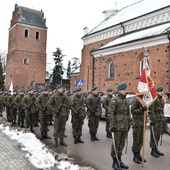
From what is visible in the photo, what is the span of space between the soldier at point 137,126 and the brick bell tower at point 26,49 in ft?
140

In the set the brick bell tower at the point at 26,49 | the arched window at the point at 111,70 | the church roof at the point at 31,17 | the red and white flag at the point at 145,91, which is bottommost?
the red and white flag at the point at 145,91

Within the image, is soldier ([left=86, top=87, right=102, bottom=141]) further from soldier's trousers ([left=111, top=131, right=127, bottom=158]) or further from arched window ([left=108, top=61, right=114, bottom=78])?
arched window ([left=108, top=61, right=114, bottom=78])

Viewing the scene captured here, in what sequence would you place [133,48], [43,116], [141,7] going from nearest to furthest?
[43,116] < [133,48] < [141,7]

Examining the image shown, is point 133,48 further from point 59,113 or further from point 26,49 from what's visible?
point 26,49

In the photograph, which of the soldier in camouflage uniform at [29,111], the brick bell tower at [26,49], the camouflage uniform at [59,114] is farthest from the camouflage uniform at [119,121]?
the brick bell tower at [26,49]

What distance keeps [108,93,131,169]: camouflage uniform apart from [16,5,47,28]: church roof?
151 feet

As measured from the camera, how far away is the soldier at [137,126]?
21.6 feet

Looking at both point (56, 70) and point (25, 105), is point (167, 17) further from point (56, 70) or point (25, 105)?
point (56, 70)

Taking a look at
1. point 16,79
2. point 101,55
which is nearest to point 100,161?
point 101,55

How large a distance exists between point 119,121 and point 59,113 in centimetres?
281

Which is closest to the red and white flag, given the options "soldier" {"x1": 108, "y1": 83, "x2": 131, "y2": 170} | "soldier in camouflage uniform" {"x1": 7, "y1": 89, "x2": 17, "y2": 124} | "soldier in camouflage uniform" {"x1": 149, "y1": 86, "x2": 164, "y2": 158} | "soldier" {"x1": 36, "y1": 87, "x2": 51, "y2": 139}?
"soldier" {"x1": 108, "y1": 83, "x2": 131, "y2": 170}

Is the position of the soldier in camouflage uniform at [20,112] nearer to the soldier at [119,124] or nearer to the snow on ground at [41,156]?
the snow on ground at [41,156]

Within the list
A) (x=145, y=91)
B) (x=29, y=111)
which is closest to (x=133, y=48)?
(x=29, y=111)

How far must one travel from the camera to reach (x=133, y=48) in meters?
21.4
